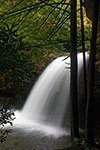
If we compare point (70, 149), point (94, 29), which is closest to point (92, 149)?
point (70, 149)

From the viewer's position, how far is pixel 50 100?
527 inches

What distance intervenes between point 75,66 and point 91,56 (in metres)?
1.48

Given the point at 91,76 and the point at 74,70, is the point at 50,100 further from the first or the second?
the point at 91,76

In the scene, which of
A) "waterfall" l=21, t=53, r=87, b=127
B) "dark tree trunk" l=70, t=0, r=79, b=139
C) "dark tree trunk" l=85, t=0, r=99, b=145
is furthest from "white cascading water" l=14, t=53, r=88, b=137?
"dark tree trunk" l=85, t=0, r=99, b=145

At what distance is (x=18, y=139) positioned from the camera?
32.2 ft

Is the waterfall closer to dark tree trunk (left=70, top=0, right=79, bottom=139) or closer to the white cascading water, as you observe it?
the white cascading water

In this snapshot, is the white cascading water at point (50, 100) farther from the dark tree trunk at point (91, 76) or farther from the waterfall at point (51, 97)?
the dark tree trunk at point (91, 76)

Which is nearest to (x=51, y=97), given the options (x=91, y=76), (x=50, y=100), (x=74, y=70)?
(x=50, y=100)

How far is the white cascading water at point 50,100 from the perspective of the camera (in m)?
12.2

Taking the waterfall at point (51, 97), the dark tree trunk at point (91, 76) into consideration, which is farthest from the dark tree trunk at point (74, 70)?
the waterfall at point (51, 97)

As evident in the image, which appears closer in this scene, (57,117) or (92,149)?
(92,149)

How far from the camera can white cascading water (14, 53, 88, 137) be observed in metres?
12.2

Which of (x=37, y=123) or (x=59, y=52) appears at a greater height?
(x=59, y=52)

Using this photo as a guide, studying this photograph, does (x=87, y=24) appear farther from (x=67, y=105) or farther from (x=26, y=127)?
(x=26, y=127)
